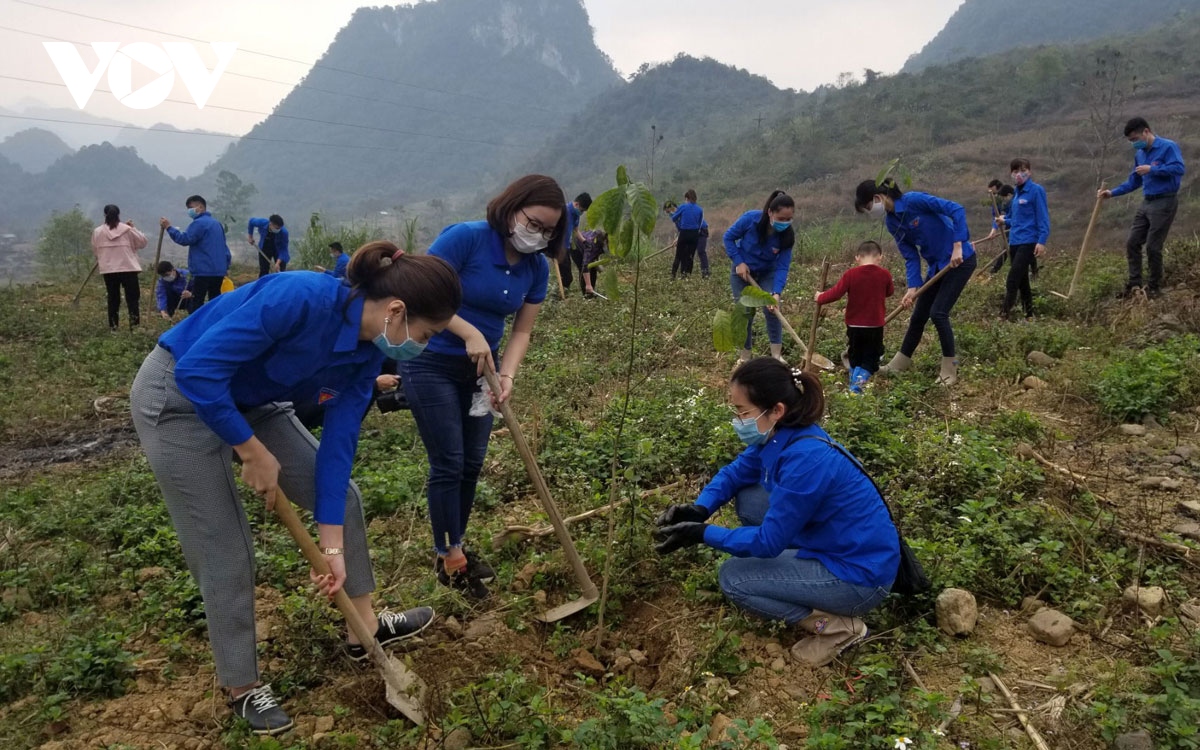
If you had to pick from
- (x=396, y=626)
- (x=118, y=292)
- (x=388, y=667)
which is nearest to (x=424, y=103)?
(x=118, y=292)

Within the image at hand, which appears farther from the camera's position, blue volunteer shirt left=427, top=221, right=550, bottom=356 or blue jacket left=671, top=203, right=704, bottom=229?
blue jacket left=671, top=203, right=704, bottom=229

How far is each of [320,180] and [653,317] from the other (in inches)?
4251

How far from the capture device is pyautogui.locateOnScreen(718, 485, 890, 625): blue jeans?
8.82ft

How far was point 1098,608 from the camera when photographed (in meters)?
2.82

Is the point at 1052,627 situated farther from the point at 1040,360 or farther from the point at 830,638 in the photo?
the point at 1040,360

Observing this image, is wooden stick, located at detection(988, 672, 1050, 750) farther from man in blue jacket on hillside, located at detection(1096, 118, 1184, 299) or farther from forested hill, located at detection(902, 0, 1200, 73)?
forested hill, located at detection(902, 0, 1200, 73)

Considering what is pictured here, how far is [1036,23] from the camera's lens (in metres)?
77.3

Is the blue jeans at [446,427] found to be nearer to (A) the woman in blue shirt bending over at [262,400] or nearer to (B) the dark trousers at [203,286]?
(A) the woman in blue shirt bending over at [262,400]

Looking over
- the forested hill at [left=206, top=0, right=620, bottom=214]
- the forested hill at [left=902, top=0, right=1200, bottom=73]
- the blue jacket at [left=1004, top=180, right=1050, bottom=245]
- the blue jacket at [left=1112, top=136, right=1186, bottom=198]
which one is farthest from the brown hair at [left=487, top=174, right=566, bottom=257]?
the forested hill at [left=206, top=0, right=620, bottom=214]

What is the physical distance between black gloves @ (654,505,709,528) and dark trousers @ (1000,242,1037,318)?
593 centimetres

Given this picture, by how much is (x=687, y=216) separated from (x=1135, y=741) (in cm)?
1098

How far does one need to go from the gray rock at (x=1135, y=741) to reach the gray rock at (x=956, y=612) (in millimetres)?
638

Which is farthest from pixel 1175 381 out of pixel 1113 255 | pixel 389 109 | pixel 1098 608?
Result: pixel 389 109

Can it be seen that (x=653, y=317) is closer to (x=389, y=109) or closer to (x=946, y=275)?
(x=946, y=275)
